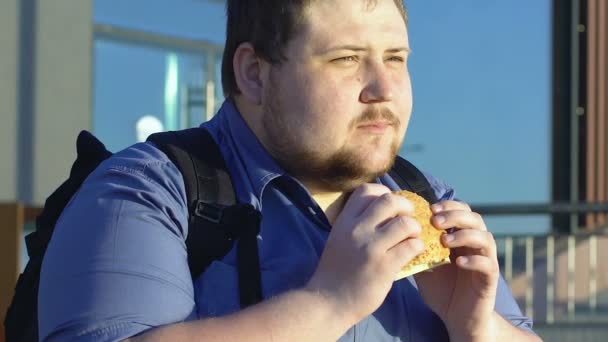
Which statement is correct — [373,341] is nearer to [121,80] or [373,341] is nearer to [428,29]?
[121,80]

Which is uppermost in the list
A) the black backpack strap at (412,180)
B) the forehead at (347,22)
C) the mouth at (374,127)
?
the forehead at (347,22)

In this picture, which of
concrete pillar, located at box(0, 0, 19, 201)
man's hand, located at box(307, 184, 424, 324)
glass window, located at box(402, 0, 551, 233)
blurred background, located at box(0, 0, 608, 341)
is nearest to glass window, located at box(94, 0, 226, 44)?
blurred background, located at box(0, 0, 608, 341)

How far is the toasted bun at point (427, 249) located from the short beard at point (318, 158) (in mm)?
131

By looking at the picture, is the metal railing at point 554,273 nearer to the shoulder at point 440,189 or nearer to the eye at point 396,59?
the shoulder at point 440,189

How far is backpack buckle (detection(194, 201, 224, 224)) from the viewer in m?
1.93

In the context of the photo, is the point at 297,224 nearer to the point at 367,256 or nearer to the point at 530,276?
the point at 367,256

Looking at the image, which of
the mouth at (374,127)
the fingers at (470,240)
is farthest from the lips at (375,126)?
the fingers at (470,240)

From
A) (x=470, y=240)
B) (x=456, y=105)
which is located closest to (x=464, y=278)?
(x=470, y=240)

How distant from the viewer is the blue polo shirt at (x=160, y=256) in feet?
5.69

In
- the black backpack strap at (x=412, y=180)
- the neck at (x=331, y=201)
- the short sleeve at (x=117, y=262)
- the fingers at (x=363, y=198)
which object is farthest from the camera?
the black backpack strap at (x=412, y=180)

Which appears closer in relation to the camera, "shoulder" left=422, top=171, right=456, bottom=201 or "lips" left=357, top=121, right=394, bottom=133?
"lips" left=357, top=121, right=394, bottom=133

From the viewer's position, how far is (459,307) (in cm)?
204

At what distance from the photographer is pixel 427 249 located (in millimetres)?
1910

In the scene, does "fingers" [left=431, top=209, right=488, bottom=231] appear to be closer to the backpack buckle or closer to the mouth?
the mouth
